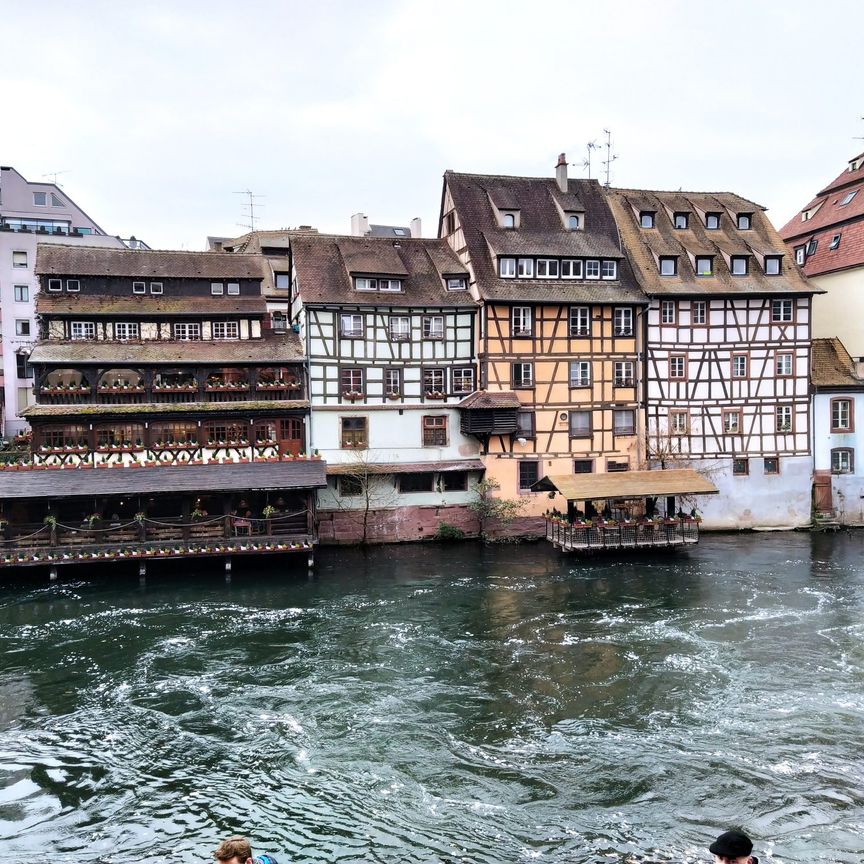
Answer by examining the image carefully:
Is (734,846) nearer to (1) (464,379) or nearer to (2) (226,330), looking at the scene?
(1) (464,379)

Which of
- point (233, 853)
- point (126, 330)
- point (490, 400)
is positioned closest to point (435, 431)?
point (490, 400)

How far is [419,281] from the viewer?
123 feet

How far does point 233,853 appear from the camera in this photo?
31.1 ft

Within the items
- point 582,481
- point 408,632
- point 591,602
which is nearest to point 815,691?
point 591,602

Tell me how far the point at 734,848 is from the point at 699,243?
3529 centimetres

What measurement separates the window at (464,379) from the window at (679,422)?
371 inches

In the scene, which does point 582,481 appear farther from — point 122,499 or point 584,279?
point 122,499

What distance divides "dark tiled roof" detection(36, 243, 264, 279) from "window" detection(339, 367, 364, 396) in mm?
6047

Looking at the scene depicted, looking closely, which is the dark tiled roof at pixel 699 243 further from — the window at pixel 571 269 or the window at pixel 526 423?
the window at pixel 526 423

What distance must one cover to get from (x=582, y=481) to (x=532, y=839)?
71.8 ft

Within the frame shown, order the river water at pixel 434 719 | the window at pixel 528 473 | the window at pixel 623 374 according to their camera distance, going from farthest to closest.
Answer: the window at pixel 623 374 < the window at pixel 528 473 < the river water at pixel 434 719

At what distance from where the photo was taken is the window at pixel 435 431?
36312 mm

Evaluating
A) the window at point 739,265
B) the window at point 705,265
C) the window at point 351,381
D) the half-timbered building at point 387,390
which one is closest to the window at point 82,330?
the half-timbered building at point 387,390

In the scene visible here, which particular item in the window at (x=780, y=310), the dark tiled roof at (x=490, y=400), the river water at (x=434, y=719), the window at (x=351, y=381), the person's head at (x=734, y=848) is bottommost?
the river water at (x=434, y=719)
